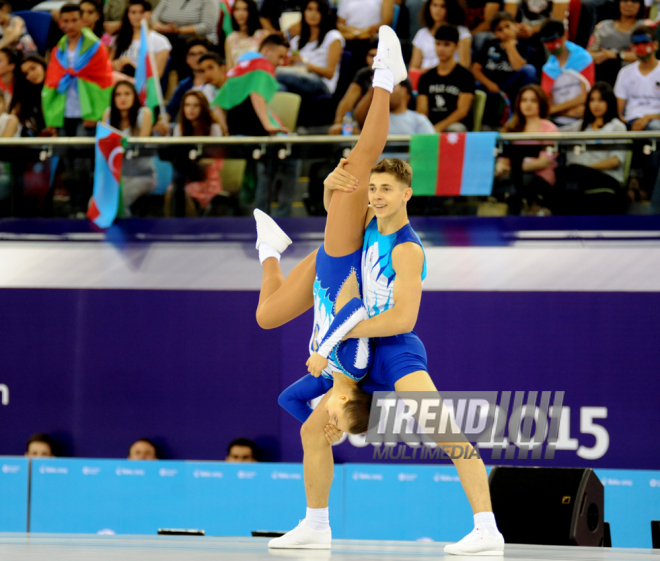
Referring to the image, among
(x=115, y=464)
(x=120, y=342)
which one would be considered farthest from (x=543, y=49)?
(x=115, y=464)

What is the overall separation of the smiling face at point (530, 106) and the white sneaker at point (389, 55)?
3.78 metres

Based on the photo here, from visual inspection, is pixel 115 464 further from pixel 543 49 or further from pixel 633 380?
pixel 543 49

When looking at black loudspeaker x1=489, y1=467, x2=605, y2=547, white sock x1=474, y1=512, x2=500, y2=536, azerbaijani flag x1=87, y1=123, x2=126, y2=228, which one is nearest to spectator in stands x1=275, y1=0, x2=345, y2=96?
azerbaijani flag x1=87, y1=123, x2=126, y2=228

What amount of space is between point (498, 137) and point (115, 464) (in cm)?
411

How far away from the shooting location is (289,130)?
7.68m

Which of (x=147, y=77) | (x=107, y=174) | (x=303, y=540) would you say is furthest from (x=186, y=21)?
(x=303, y=540)

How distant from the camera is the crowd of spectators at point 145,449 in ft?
22.4

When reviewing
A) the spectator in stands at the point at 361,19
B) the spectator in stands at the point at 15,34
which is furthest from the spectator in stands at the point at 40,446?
Result: the spectator in stands at the point at 361,19

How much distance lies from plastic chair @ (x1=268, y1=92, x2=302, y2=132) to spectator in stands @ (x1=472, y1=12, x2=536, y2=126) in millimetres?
1821

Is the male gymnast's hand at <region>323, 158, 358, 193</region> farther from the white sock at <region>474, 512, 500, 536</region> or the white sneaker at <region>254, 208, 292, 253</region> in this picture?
the white sock at <region>474, 512, 500, 536</region>

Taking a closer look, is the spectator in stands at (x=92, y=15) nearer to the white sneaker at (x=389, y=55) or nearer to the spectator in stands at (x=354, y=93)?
the spectator in stands at (x=354, y=93)

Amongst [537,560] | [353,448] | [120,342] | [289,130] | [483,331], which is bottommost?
[353,448]

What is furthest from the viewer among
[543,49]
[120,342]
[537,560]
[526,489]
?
[543,49]

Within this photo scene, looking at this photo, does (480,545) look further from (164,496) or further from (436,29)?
(436,29)
